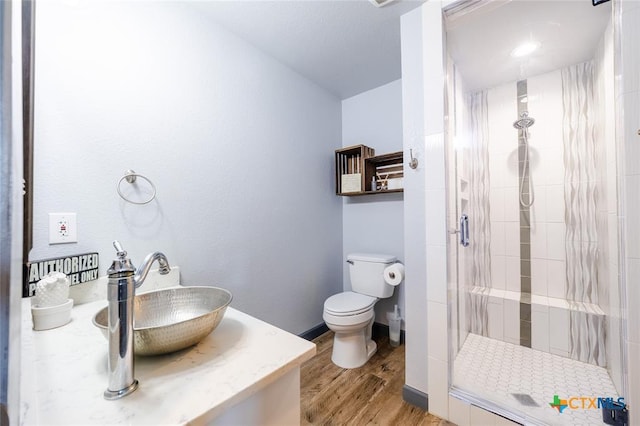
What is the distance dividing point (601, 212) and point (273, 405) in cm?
214

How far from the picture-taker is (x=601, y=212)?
1562 mm

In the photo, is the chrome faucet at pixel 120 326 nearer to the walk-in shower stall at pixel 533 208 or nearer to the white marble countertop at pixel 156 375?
the white marble countertop at pixel 156 375

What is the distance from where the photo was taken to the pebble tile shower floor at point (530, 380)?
1205 mm

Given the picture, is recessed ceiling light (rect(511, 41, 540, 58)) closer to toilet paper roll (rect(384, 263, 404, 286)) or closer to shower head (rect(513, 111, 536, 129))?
shower head (rect(513, 111, 536, 129))

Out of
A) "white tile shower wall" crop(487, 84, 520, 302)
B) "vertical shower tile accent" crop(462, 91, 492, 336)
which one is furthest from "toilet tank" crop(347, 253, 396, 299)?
"white tile shower wall" crop(487, 84, 520, 302)

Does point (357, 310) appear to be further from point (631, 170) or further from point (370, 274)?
point (631, 170)

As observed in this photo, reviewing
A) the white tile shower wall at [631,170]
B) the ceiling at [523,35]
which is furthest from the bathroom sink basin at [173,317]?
the ceiling at [523,35]

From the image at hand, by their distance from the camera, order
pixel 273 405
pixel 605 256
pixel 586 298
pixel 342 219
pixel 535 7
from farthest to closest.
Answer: pixel 342 219
pixel 586 298
pixel 605 256
pixel 535 7
pixel 273 405

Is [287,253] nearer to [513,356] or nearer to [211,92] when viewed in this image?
[211,92]

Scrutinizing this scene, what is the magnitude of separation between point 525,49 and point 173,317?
8.03ft

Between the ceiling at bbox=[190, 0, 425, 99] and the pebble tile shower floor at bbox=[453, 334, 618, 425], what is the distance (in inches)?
81.7

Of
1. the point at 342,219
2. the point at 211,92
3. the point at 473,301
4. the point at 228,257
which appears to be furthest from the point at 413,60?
the point at 473,301

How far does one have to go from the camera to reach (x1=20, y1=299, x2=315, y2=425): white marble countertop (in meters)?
0.45

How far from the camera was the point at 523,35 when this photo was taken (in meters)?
1.50
